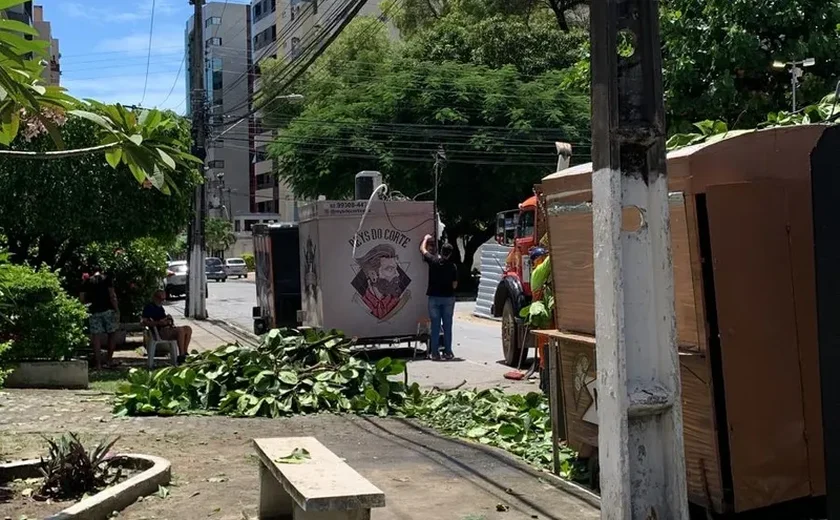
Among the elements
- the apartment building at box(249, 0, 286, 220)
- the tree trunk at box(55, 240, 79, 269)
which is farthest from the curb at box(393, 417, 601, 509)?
the apartment building at box(249, 0, 286, 220)

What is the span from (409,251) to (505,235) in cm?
213

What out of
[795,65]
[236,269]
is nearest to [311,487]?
[795,65]

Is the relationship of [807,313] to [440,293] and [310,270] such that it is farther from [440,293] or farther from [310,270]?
[310,270]

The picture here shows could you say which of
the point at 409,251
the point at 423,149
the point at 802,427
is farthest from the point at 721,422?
the point at 423,149

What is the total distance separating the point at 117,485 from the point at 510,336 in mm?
8912

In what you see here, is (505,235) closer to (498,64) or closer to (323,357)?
(323,357)

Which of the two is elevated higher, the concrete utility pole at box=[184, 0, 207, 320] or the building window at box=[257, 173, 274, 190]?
the building window at box=[257, 173, 274, 190]

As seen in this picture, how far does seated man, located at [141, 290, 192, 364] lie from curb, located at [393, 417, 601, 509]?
672cm

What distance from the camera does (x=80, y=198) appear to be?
1492cm

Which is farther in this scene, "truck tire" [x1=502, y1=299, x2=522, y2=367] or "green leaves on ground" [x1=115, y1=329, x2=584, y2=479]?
"truck tire" [x1=502, y1=299, x2=522, y2=367]

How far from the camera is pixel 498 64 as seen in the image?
40594 millimetres

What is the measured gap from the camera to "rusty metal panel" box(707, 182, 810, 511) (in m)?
5.13

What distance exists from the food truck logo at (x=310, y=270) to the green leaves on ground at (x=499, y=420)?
552 centimetres

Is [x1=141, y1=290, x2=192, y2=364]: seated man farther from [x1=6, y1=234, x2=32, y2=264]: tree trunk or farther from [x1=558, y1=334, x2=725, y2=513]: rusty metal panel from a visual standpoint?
[x1=558, y1=334, x2=725, y2=513]: rusty metal panel
